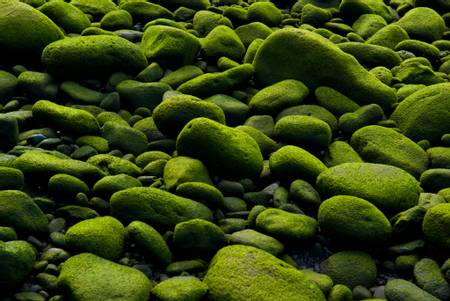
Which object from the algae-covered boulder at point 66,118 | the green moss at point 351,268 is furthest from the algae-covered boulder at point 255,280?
the algae-covered boulder at point 66,118

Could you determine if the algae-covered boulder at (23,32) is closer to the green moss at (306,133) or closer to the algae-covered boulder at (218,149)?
the algae-covered boulder at (218,149)

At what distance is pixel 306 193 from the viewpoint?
7418 mm

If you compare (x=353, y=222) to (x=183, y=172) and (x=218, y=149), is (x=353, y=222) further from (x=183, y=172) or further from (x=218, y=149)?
(x=183, y=172)

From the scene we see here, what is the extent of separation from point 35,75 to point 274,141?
385 centimetres

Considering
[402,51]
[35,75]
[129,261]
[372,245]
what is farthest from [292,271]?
[402,51]

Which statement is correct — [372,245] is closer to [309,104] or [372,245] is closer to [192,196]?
[192,196]

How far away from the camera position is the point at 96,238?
6277 millimetres

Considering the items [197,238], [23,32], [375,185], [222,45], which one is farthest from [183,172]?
[23,32]

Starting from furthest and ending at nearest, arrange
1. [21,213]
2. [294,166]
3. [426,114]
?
[426,114] → [294,166] → [21,213]

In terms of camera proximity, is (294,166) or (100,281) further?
(294,166)

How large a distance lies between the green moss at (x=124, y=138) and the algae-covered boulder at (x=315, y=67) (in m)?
2.75

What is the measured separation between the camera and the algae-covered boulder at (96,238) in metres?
6.23

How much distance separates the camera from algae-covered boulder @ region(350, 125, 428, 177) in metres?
8.41

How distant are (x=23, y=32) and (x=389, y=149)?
6.13m
